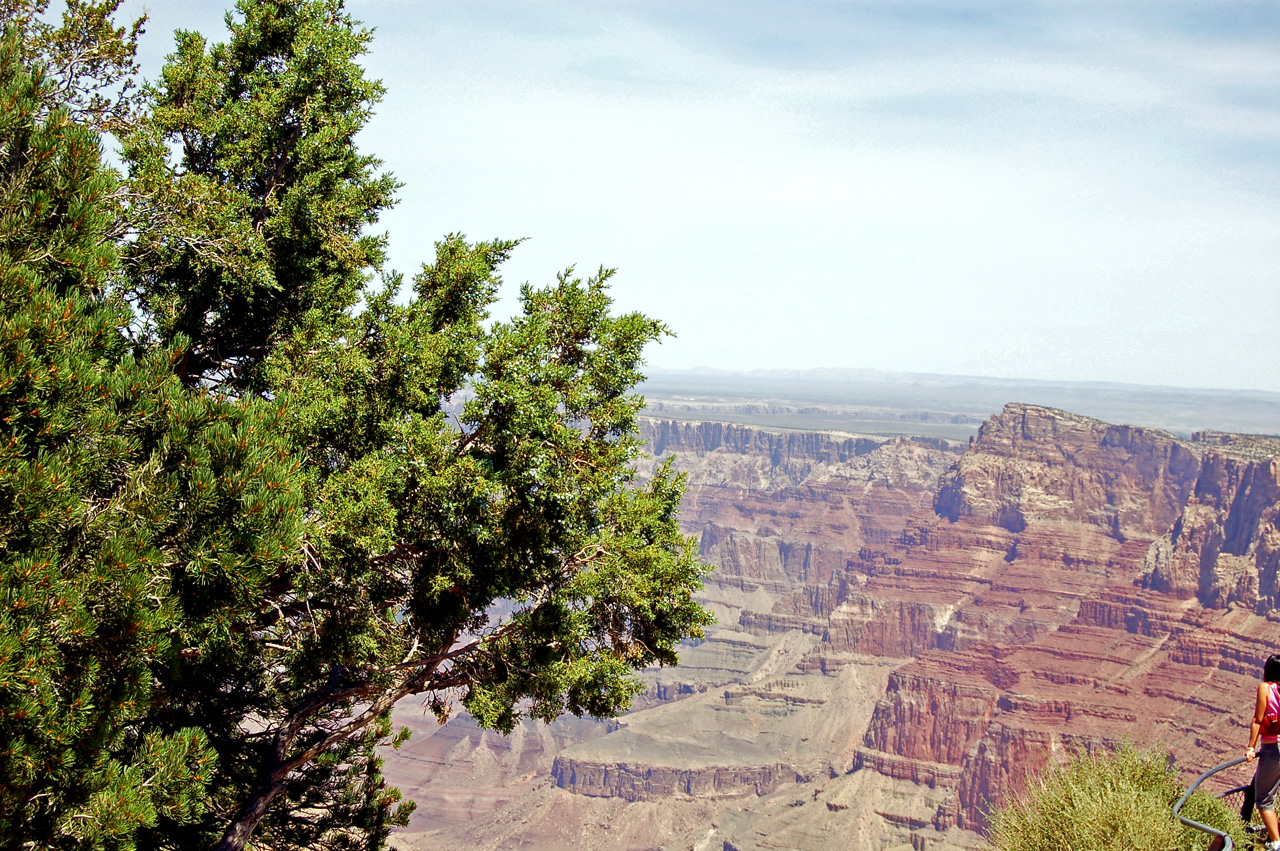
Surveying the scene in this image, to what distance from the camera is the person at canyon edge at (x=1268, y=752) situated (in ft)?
A: 34.5

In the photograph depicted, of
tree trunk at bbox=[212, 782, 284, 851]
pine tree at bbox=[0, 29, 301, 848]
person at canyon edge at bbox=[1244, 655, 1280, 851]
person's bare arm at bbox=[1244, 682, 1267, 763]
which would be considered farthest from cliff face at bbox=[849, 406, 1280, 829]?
pine tree at bbox=[0, 29, 301, 848]

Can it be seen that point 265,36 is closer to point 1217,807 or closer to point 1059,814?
point 1059,814

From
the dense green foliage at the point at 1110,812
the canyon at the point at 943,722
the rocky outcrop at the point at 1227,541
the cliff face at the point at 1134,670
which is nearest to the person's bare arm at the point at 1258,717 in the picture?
the dense green foliage at the point at 1110,812

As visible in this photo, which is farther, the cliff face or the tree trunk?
the cliff face

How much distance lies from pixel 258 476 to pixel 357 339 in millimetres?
5184

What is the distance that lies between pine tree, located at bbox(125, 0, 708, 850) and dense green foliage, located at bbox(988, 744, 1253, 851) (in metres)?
6.36

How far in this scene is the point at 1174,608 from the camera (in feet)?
495

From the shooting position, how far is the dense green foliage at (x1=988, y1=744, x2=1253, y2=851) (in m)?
13.2

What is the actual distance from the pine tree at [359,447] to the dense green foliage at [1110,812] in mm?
6355

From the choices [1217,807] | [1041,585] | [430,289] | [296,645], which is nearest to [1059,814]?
[1217,807]

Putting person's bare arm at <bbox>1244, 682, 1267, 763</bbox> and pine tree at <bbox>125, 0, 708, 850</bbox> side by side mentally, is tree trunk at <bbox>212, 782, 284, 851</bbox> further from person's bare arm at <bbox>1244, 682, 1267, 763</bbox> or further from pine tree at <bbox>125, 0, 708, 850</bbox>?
person's bare arm at <bbox>1244, 682, 1267, 763</bbox>

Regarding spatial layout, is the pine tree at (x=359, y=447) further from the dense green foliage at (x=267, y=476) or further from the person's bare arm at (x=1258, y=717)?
the person's bare arm at (x=1258, y=717)

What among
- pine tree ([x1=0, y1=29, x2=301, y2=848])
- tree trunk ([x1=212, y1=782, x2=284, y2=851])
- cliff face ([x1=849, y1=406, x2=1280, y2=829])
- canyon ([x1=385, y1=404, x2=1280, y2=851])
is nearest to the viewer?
pine tree ([x1=0, y1=29, x2=301, y2=848])

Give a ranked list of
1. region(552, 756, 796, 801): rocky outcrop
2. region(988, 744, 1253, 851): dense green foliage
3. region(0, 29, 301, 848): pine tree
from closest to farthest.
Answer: region(0, 29, 301, 848): pine tree < region(988, 744, 1253, 851): dense green foliage < region(552, 756, 796, 801): rocky outcrop
